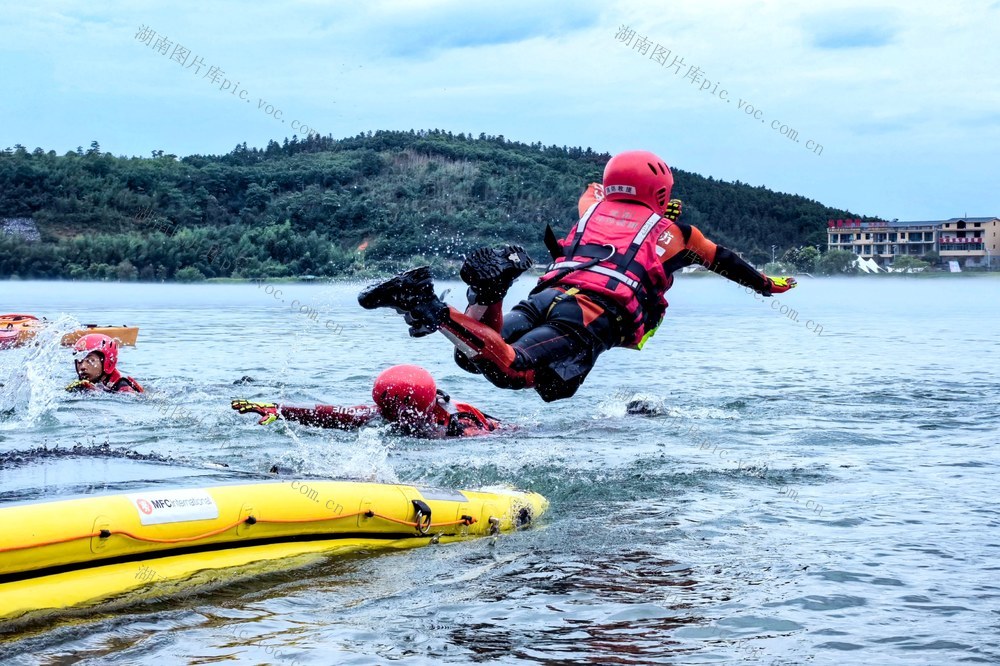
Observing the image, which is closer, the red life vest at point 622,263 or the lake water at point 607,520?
the lake water at point 607,520

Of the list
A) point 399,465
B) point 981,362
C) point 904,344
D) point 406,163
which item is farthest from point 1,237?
point 399,465

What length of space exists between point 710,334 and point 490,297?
98.6 feet

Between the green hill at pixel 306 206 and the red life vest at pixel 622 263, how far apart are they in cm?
3050

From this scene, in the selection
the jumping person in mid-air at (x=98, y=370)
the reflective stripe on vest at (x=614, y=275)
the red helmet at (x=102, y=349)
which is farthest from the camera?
the red helmet at (x=102, y=349)

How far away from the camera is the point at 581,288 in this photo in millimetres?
8414

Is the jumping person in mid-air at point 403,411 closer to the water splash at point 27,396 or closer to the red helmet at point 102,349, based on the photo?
the red helmet at point 102,349

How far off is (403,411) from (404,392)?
23cm

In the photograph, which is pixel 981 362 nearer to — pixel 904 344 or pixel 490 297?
pixel 904 344

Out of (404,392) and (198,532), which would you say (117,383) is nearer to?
(404,392)

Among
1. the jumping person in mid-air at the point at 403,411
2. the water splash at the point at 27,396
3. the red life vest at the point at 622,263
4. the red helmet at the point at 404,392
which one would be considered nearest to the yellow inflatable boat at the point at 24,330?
the water splash at the point at 27,396

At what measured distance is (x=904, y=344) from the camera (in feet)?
103


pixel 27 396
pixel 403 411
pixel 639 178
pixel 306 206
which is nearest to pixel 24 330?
pixel 27 396

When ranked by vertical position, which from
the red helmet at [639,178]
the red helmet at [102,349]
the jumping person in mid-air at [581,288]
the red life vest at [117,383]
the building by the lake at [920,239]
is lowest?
the red life vest at [117,383]

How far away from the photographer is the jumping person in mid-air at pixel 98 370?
13844 millimetres
